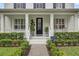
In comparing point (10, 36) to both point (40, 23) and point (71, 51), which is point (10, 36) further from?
point (71, 51)

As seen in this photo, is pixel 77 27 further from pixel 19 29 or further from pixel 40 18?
pixel 19 29

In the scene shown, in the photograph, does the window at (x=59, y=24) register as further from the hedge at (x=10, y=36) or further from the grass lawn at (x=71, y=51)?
the grass lawn at (x=71, y=51)

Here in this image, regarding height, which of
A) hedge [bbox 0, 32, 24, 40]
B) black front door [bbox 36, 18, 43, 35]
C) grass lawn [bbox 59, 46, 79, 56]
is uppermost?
black front door [bbox 36, 18, 43, 35]

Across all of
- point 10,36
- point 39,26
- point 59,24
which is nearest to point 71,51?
point 10,36

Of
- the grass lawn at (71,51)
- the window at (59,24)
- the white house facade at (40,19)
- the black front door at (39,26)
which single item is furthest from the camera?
the black front door at (39,26)

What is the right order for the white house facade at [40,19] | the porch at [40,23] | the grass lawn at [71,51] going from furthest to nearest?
the porch at [40,23], the white house facade at [40,19], the grass lawn at [71,51]

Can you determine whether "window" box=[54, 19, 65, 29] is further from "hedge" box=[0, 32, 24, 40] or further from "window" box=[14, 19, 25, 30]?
"hedge" box=[0, 32, 24, 40]

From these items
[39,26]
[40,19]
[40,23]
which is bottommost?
[39,26]

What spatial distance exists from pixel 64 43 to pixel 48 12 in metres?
6.44

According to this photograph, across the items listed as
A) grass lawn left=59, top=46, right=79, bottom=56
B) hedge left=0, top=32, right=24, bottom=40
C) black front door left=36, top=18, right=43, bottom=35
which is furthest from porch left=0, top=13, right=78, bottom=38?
grass lawn left=59, top=46, right=79, bottom=56

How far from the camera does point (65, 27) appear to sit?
75.2ft

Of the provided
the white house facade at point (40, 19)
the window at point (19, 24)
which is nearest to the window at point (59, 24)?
the white house facade at point (40, 19)

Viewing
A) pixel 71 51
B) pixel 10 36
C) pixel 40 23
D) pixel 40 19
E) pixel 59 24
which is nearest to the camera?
pixel 71 51

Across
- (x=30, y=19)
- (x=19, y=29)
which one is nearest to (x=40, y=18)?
(x=30, y=19)
